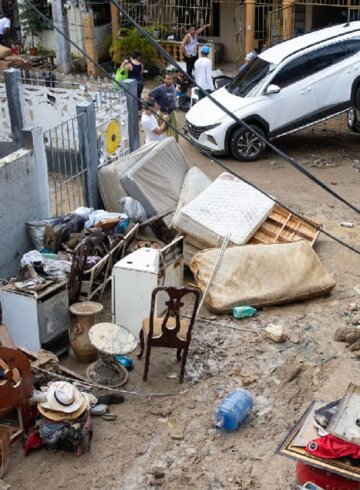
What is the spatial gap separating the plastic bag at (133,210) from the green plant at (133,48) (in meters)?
10.5

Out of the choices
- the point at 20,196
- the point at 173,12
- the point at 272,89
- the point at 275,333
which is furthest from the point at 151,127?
the point at 173,12

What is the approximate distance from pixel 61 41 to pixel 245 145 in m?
9.25

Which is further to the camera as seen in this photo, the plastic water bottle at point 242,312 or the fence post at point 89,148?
the fence post at point 89,148

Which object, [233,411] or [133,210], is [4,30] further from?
[233,411]

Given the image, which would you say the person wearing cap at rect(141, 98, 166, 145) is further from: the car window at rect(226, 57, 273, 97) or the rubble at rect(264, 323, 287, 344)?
the rubble at rect(264, 323, 287, 344)

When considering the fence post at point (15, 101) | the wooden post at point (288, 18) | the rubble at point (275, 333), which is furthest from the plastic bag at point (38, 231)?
the wooden post at point (288, 18)

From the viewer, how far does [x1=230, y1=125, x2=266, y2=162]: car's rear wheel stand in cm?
1402

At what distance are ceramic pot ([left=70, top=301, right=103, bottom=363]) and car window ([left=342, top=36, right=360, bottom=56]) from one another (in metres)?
8.70

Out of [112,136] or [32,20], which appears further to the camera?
[32,20]

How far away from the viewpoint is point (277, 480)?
6391 millimetres

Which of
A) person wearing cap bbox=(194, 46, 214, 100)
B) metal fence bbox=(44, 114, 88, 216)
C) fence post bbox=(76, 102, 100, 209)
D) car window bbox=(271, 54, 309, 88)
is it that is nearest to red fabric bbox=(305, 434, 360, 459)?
metal fence bbox=(44, 114, 88, 216)

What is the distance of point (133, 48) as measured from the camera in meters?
20.3

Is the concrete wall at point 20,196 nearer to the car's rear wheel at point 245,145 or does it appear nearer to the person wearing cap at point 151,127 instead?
the person wearing cap at point 151,127

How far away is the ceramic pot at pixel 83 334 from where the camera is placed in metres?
8.13
